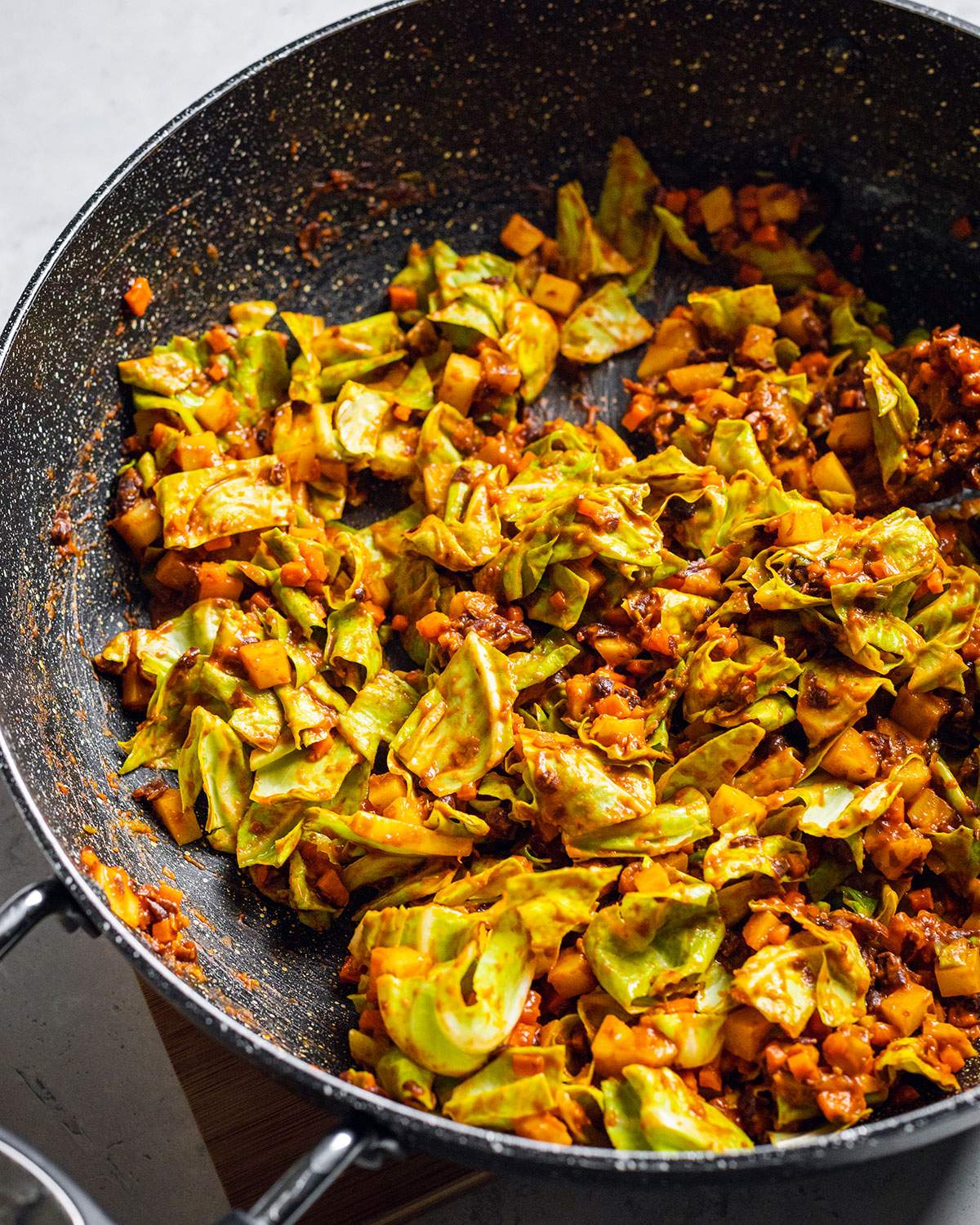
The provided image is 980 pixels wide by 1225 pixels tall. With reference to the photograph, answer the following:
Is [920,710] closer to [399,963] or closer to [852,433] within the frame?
[852,433]

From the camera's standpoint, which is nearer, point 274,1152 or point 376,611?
point 274,1152

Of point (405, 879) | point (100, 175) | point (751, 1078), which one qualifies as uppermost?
Result: point (100, 175)

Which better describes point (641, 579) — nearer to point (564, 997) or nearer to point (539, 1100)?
point (564, 997)

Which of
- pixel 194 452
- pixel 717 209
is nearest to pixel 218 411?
pixel 194 452

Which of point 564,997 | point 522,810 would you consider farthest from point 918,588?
point 564,997

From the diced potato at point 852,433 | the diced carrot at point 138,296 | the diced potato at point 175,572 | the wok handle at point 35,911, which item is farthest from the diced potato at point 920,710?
the diced carrot at point 138,296

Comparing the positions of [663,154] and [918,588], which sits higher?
[663,154]
